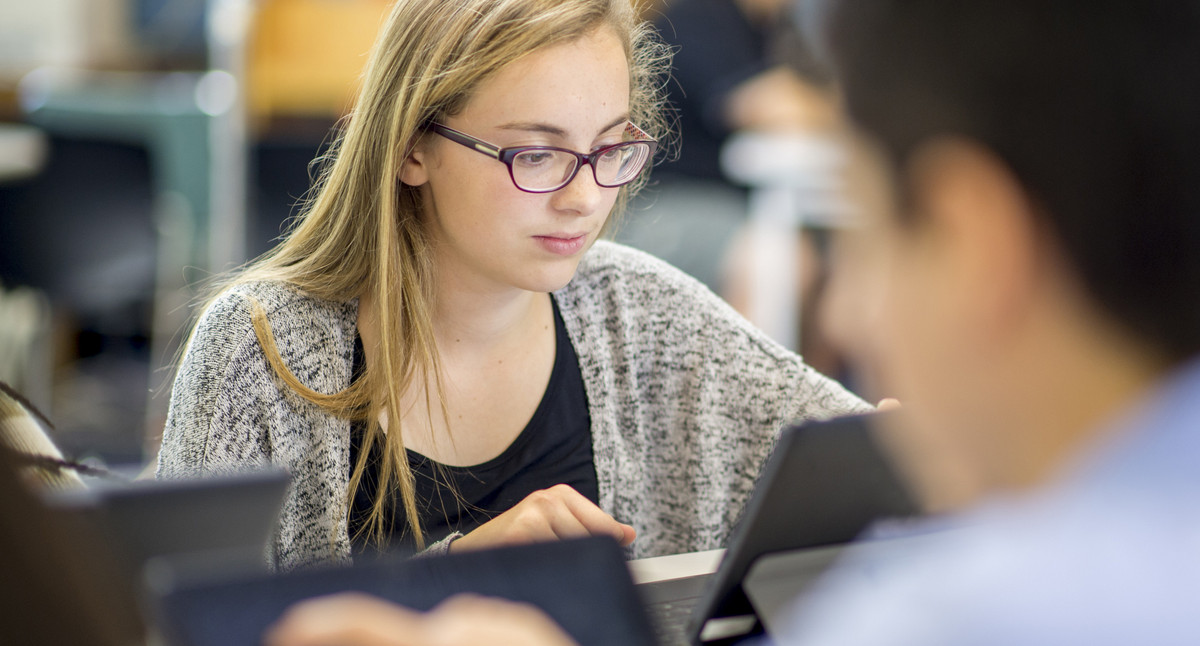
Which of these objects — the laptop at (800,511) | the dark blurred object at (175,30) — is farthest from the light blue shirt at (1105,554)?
the dark blurred object at (175,30)

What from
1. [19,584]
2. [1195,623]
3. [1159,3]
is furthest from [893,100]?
[19,584]

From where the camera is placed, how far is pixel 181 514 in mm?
544

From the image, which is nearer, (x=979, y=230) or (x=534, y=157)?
(x=979, y=230)

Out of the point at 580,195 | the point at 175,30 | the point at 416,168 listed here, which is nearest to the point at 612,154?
the point at 580,195

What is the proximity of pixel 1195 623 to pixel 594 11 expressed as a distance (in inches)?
34.5

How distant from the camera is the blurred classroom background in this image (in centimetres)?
280

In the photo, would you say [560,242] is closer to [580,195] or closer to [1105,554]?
[580,195]

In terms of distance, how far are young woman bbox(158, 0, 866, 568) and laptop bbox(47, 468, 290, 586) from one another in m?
0.33

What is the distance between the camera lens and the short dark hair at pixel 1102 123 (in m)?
0.36

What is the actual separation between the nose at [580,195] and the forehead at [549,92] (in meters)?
0.05

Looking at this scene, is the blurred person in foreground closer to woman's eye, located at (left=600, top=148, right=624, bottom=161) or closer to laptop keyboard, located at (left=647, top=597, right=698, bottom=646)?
laptop keyboard, located at (left=647, top=597, right=698, bottom=646)

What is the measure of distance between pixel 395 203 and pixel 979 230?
A: 2.71ft

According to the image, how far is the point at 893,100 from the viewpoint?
0.40 m

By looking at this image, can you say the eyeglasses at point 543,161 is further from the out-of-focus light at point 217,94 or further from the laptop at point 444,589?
the out-of-focus light at point 217,94
